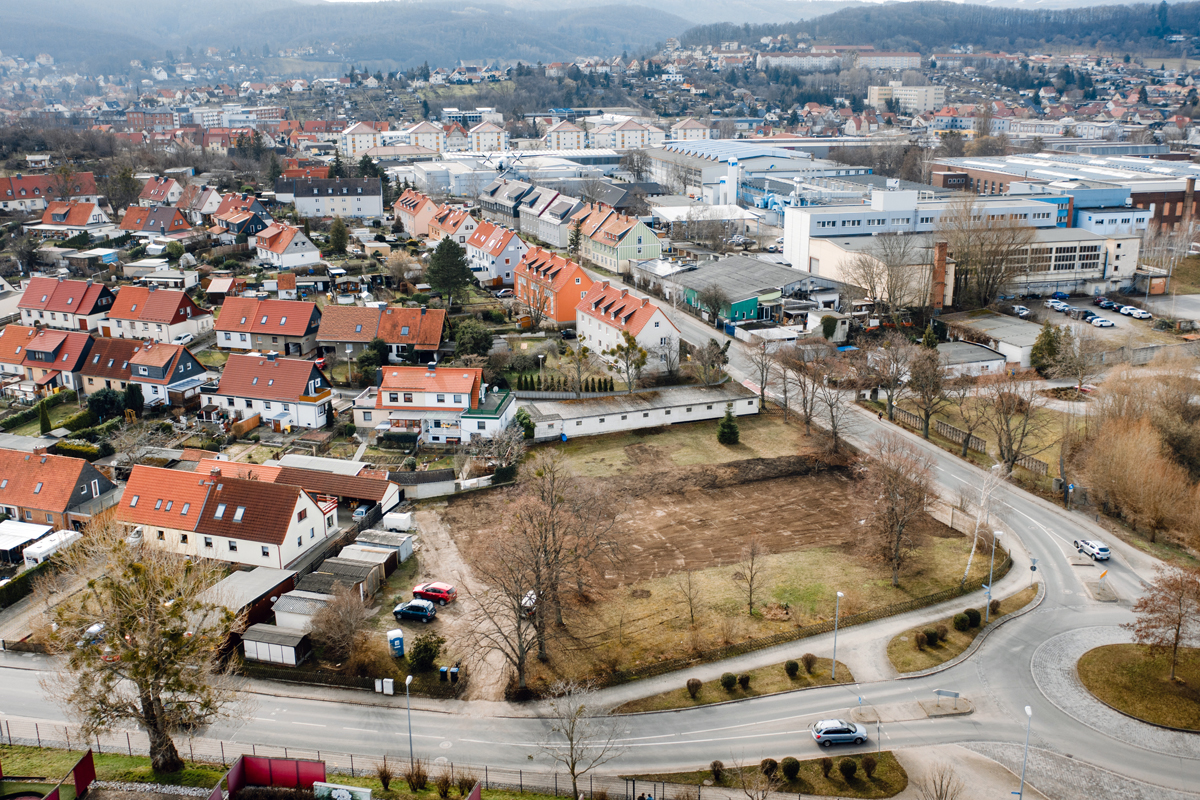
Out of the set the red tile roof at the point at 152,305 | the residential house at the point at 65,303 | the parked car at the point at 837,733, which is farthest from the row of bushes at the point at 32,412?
the parked car at the point at 837,733

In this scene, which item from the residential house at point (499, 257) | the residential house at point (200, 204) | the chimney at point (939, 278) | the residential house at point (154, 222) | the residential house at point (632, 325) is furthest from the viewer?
the residential house at point (200, 204)

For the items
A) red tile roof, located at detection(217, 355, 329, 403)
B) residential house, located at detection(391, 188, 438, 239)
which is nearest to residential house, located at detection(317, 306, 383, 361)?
red tile roof, located at detection(217, 355, 329, 403)

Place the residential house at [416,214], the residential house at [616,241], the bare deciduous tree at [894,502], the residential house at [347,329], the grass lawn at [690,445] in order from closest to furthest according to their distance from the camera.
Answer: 1. the bare deciduous tree at [894,502]
2. the grass lawn at [690,445]
3. the residential house at [347,329]
4. the residential house at [616,241]
5. the residential house at [416,214]

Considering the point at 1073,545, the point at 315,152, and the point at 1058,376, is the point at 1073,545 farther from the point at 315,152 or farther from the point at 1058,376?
the point at 315,152

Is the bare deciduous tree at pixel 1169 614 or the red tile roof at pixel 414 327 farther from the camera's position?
the red tile roof at pixel 414 327

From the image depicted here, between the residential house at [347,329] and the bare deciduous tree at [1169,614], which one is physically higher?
the residential house at [347,329]

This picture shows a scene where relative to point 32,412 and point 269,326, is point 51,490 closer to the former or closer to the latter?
point 32,412

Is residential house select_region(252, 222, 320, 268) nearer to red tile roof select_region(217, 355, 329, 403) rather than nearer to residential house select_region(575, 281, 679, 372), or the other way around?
red tile roof select_region(217, 355, 329, 403)

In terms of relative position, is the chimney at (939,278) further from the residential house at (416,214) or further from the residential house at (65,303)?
the residential house at (65,303)
